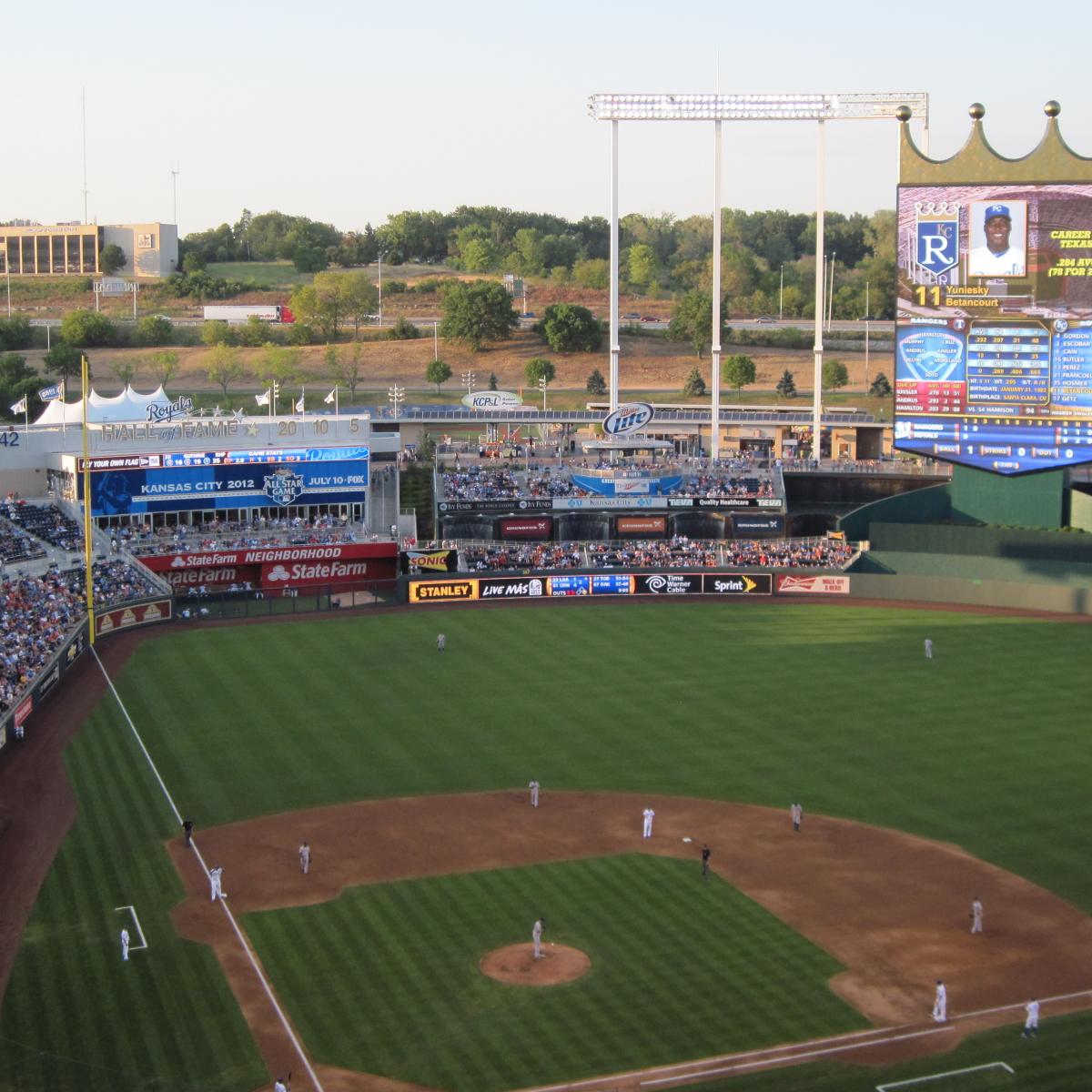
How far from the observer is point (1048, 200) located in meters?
52.9

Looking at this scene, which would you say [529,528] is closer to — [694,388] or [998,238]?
[998,238]

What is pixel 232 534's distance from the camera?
213 ft

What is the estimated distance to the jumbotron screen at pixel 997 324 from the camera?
53.2 m

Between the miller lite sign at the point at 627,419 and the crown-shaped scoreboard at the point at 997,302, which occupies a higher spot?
the crown-shaped scoreboard at the point at 997,302

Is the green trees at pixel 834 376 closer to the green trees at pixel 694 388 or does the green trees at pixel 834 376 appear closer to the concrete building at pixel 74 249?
the green trees at pixel 694 388

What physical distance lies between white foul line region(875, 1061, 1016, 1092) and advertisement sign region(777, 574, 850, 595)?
39.3 meters

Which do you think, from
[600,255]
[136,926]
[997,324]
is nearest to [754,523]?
[997,324]

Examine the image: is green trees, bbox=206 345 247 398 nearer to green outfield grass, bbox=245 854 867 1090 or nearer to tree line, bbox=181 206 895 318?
tree line, bbox=181 206 895 318

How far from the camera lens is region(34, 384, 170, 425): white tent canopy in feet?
221

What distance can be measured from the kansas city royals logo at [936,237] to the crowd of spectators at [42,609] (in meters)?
32.4

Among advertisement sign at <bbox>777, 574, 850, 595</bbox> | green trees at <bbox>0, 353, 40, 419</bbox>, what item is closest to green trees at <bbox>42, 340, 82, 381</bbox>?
green trees at <bbox>0, 353, 40, 419</bbox>

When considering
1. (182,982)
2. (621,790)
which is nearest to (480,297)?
(621,790)

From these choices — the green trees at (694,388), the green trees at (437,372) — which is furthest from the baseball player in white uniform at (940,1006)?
the green trees at (437,372)

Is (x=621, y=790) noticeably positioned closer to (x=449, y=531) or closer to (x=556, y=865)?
(x=556, y=865)
